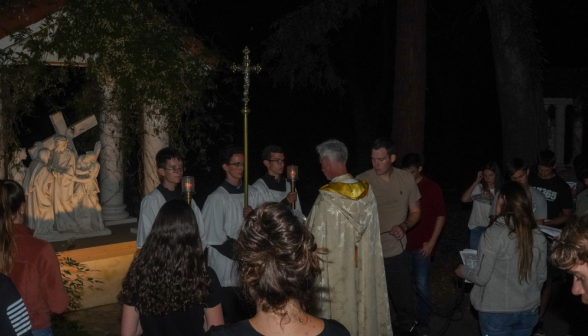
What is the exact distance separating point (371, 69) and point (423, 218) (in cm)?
1606

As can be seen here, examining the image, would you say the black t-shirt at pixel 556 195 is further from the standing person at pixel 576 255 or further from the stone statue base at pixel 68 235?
the stone statue base at pixel 68 235

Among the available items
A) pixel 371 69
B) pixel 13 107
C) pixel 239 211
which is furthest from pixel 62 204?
pixel 371 69

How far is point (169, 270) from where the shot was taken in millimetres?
3240

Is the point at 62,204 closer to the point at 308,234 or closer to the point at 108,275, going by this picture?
the point at 108,275

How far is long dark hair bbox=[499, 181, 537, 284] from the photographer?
14.4ft

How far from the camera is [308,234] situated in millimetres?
2471

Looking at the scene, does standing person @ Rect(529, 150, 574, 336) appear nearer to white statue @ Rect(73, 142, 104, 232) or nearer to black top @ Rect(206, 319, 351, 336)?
black top @ Rect(206, 319, 351, 336)

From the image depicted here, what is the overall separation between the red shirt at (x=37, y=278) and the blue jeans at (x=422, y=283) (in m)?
4.01

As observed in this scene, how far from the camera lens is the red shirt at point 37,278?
369 cm

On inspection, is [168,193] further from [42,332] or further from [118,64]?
[118,64]

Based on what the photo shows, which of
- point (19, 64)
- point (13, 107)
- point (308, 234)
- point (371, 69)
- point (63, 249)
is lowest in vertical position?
point (63, 249)

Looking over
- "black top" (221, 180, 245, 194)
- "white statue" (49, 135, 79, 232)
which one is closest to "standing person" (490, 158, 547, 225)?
"black top" (221, 180, 245, 194)

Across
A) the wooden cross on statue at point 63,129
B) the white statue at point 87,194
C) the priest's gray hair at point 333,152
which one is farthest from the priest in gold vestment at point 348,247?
the white statue at point 87,194

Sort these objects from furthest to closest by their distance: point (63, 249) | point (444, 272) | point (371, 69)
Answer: point (371, 69)
point (444, 272)
point (63, 249)
